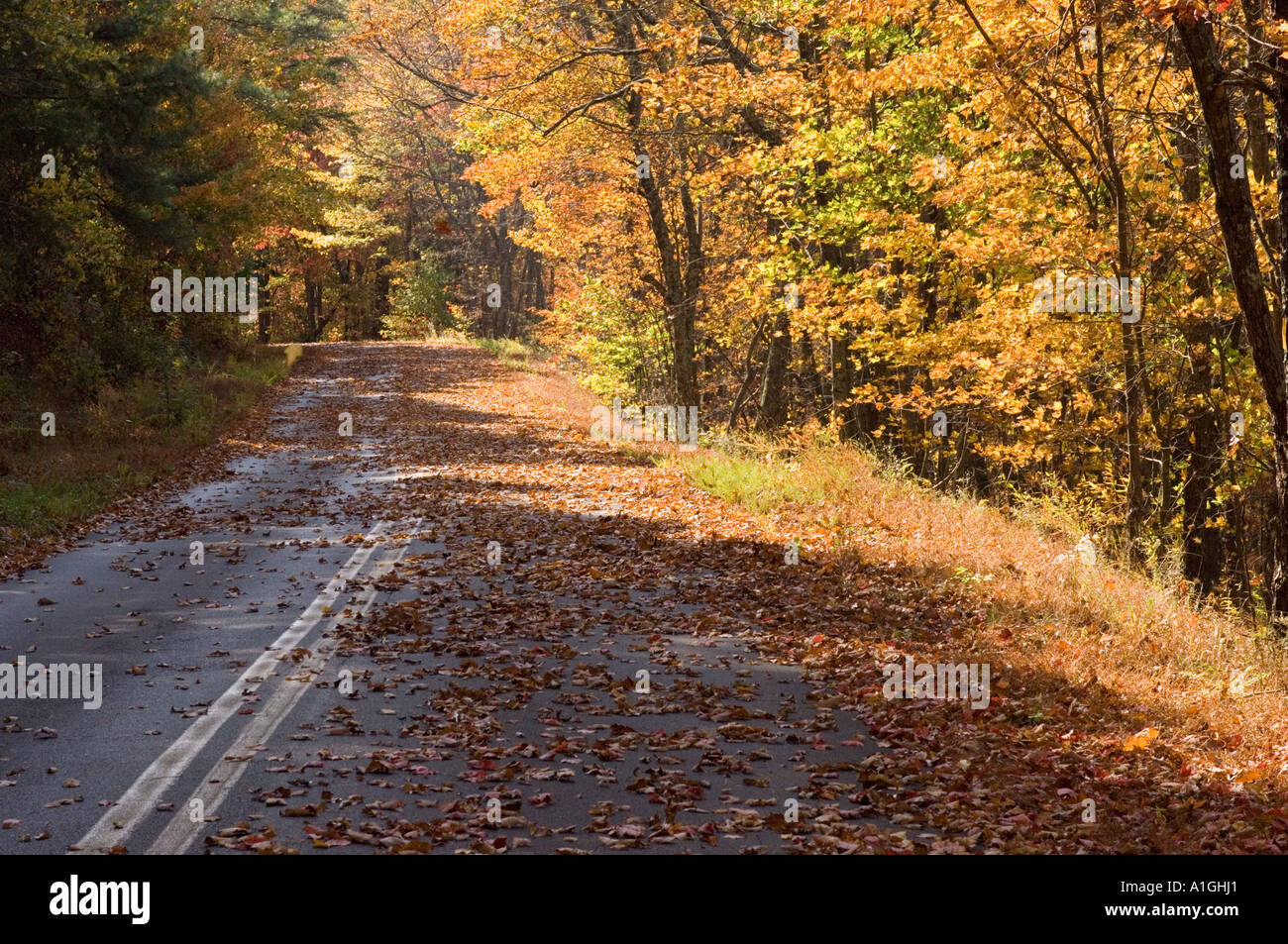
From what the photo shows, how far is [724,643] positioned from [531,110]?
61.0ft

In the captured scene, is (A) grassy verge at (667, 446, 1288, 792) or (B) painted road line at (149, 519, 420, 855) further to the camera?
(A) grassy verge at (667, 446, 1288, 792)

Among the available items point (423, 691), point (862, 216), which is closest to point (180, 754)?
point (423, 691)

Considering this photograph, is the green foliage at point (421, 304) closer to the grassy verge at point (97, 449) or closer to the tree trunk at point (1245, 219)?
the grassy verge at point (97, 449)

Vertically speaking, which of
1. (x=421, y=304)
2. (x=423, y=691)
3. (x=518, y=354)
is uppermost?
(x=421, y=304)

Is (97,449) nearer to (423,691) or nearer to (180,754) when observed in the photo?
(423,691)

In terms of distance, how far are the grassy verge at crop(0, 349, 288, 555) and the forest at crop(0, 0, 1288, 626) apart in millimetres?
234

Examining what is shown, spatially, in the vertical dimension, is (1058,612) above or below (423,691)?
above

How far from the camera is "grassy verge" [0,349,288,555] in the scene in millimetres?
15672

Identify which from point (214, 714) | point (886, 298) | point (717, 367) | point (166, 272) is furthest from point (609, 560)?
point (717, 367)

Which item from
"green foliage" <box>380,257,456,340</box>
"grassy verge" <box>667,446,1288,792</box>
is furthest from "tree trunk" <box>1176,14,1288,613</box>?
"green foliage" <box>380,257,456,340</box>

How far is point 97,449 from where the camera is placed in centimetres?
2062

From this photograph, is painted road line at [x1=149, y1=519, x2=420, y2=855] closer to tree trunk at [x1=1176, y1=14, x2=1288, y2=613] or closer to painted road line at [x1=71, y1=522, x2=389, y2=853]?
painted road line at [x1=71, y1=522, x2=389, y2=853]

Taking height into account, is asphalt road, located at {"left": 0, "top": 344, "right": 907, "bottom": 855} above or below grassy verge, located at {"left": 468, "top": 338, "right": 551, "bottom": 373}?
below

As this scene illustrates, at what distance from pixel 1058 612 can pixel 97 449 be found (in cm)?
1670
